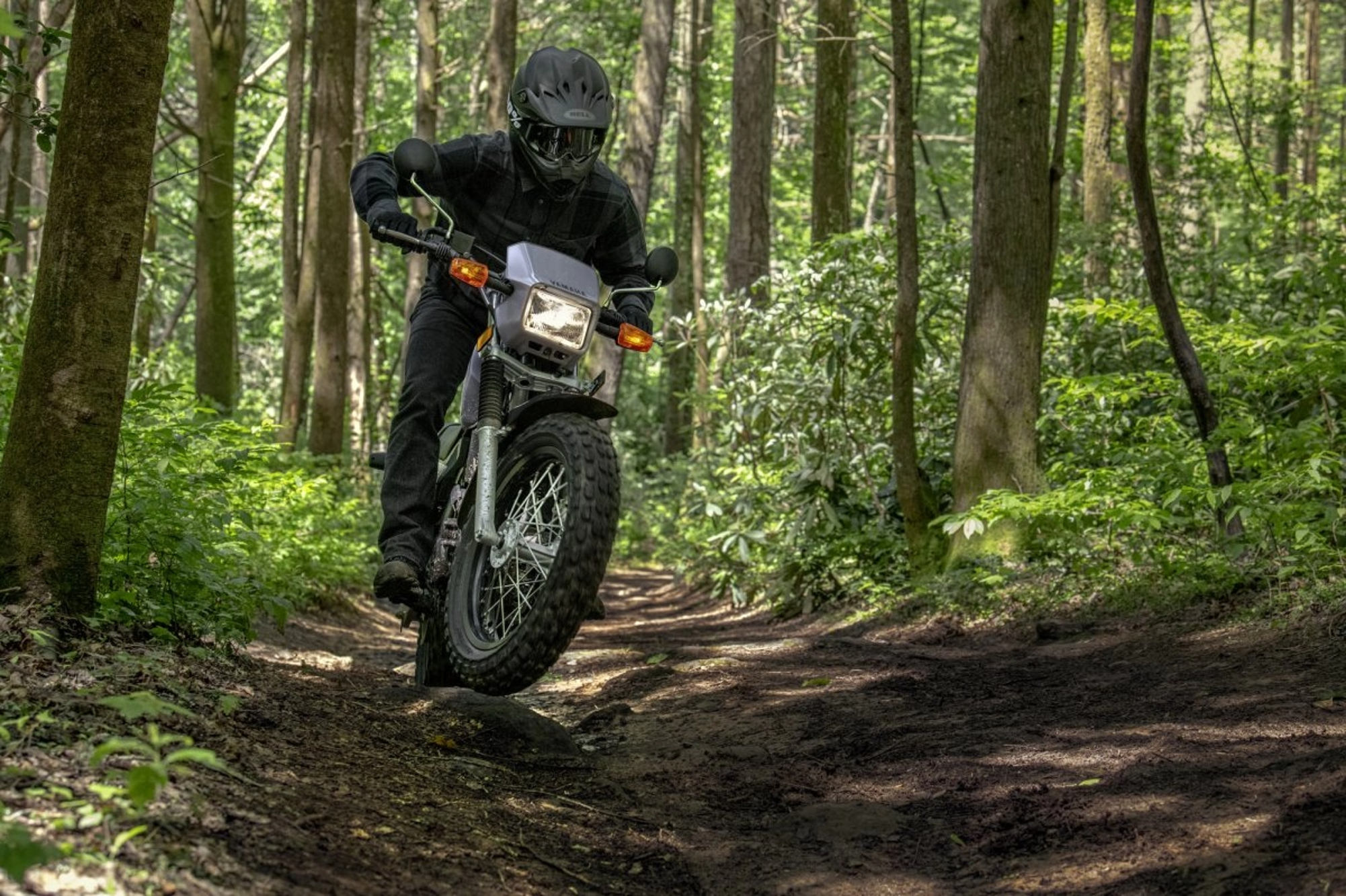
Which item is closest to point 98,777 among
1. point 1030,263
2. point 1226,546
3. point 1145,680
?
point 1145,680

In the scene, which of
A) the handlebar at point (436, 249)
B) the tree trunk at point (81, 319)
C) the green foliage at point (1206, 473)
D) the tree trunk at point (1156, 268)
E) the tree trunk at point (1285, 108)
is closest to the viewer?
the tree trunk at point (81, 319)

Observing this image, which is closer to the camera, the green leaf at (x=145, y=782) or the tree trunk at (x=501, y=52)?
the green leaf at (x=145, y=782)

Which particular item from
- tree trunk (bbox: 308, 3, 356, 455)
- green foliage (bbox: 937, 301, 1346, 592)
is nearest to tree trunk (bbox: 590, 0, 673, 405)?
tree trunk (bbox: 308, 3, 356, 455)

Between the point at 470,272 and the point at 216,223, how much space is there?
30.7 feet

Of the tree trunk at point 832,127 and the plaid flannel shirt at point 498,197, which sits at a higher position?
the tree trunk at point 832,127

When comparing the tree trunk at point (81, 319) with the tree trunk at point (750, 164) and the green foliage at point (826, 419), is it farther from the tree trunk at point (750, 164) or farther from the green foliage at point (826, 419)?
the tree trunk at point (750, 164)

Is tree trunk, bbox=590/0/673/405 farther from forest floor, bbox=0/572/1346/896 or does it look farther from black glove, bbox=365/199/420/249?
black glove, bbox=365/199/420/249

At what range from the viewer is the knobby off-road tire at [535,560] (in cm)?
470

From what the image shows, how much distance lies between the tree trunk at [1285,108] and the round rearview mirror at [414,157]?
41.4 feet

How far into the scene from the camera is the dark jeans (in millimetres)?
5543

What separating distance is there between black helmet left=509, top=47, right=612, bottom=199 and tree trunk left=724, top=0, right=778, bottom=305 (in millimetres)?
11850

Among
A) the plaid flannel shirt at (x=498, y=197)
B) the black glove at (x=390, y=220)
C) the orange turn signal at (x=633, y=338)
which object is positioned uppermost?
the plaid flannel shirt at (x=498, y=197)

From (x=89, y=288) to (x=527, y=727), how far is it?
219 centimetres

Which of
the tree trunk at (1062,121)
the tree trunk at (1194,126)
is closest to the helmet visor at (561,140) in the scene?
the tree trunk at (1062,121)
